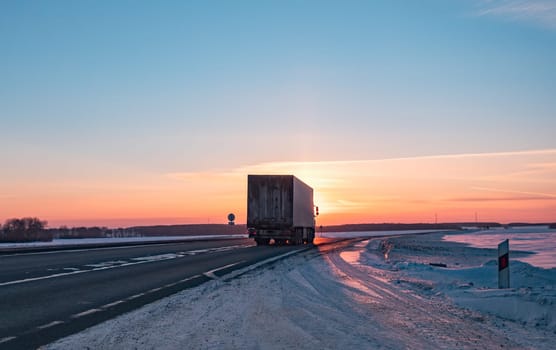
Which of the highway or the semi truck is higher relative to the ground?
the semi truck

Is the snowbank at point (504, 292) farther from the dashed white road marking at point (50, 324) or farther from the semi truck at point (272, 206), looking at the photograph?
the semi truck at point (272, 206)

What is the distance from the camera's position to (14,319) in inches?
292

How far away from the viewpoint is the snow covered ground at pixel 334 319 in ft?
19.8

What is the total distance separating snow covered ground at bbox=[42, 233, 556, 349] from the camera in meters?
6.02

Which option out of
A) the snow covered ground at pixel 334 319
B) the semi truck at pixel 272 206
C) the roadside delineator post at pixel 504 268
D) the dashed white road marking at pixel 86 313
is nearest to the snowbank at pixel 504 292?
the snow covered ground at pixel 334 319

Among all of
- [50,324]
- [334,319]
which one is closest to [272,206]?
[334,319]

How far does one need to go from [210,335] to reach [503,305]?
5.35 meters

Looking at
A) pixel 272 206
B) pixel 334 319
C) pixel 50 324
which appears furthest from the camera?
pixel 272 206

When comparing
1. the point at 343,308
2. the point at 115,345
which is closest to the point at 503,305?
the point at 343,308

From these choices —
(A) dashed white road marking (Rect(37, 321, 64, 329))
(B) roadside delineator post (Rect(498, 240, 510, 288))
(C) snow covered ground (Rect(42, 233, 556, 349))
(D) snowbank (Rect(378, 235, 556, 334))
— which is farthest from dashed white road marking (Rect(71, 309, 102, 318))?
(B) roadside delineator post (Rect(498, 240, 510, 288))

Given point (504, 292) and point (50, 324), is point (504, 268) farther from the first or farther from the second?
point (50, 324)

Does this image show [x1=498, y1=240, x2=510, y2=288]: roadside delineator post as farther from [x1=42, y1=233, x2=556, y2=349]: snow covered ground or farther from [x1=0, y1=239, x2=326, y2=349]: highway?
[x1=0, y1=239, x2=326, y2=349]: highway

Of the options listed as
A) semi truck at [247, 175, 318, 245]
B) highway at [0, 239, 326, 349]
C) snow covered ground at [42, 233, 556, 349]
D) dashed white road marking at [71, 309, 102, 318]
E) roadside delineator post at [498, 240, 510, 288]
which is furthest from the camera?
semi truck at [247, 175, 318, 245]

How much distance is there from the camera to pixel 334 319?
741 centimetres
